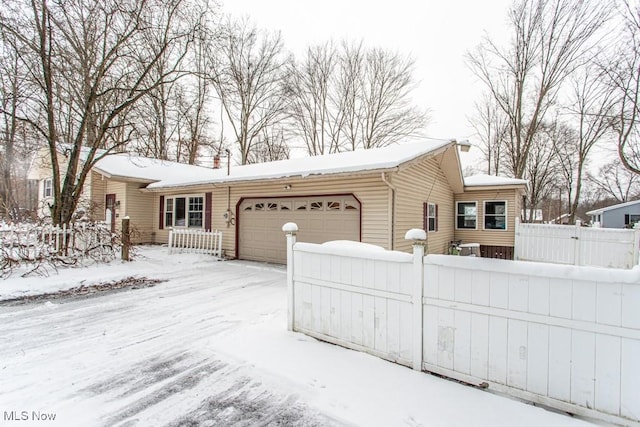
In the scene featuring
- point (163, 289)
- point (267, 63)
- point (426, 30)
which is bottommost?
point (163, 289)

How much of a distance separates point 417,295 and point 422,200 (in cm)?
689

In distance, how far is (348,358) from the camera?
312 centimetres

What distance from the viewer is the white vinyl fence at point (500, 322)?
2.10m

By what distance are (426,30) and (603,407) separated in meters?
13.9

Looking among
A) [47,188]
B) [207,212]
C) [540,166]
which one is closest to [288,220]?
[207,212]

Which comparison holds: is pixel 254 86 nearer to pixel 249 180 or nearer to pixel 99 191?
pixel 99 191

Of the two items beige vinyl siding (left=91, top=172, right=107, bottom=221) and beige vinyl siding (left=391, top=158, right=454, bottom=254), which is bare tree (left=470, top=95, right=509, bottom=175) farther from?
beige vinyl siding (left=91, top=172, right=107, bottom=221)

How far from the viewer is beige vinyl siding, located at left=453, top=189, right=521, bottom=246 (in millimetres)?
12023

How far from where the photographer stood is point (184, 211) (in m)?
12.3

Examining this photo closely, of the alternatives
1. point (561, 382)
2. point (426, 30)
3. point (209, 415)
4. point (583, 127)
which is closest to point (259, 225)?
point (209, 415)

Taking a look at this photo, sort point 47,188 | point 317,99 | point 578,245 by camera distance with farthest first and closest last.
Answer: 1. point 317,99
2. point 47,188
3. point 578,245

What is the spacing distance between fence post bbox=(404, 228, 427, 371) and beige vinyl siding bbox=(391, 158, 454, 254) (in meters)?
4.64

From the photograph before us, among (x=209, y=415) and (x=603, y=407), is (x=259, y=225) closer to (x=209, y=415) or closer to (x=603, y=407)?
(x=209, y=415)

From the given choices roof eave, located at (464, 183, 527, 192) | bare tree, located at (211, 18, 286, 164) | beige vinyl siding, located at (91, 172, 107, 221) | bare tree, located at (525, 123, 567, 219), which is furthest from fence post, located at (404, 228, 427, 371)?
bare tree, located at (525, 123, 567, 219)
